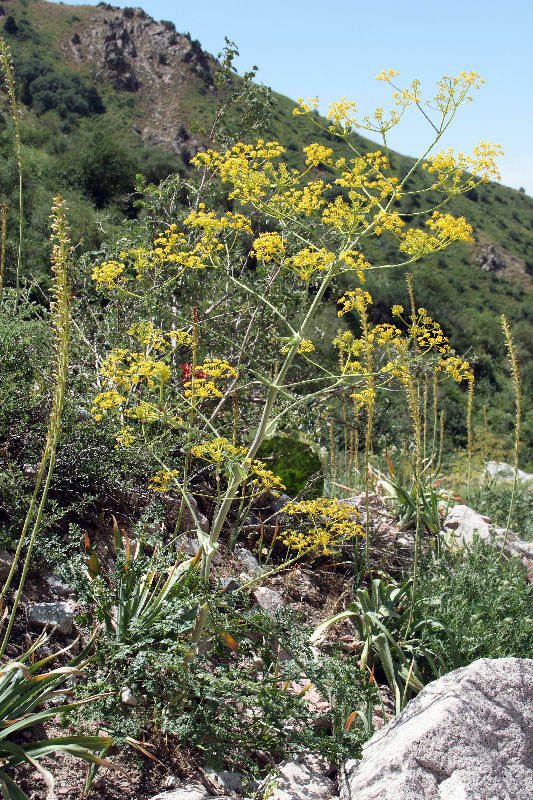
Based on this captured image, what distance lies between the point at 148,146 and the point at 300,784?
156ft

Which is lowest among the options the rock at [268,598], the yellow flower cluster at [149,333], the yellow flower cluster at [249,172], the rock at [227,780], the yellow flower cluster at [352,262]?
the rock at [227,780]

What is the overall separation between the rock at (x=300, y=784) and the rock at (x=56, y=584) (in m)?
1.40

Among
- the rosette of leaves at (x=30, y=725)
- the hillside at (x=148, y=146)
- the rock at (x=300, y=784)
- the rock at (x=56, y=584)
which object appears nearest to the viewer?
the rosette of leaves at (x=30, y=725)

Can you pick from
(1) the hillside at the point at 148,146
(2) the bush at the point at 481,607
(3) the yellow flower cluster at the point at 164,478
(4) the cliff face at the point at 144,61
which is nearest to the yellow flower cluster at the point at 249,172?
(3) the yellow flower cluster at the point at 164,478

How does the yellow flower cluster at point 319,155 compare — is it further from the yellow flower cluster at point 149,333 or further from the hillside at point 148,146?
the hillside at point 148,146

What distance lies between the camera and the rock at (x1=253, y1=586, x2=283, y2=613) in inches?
153

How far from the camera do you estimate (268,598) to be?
3.92 metres

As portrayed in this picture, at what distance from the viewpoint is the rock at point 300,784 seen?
244 centimetres

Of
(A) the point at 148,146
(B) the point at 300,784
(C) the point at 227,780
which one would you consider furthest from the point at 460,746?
(A) the point at 148,146

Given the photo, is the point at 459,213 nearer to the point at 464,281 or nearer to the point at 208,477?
the point at 464,281

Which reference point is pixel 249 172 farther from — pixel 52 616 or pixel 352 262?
pixel 52 616

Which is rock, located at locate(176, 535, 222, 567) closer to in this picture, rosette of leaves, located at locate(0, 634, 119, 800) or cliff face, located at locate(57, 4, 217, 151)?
rosette of leaves, located at locate(0, 634, 119, 800)

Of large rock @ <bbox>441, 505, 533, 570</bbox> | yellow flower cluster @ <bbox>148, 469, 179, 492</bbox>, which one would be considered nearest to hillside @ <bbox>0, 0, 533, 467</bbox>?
large rock @ <bbox>441, 505, 533, 570</bbox>

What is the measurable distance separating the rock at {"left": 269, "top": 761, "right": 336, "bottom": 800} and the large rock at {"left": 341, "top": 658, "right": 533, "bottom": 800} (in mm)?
109
